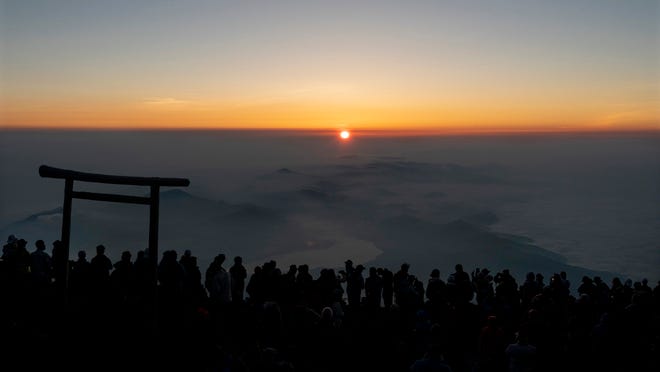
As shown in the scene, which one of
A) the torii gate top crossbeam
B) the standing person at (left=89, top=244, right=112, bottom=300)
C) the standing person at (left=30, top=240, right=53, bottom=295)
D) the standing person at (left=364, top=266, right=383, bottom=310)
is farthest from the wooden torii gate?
the standing person at (left=364, top=266, right=383, bottom=310)

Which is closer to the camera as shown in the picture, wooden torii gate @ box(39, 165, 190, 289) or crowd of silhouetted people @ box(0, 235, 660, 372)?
crowd of silhouetted people @ box(0, 235, 660, 372)

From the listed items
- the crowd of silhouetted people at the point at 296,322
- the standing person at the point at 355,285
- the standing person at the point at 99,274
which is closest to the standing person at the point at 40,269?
the crowd of silhouetted people at the point at 296,322

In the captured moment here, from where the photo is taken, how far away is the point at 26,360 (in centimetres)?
778

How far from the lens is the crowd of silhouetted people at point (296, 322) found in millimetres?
7711

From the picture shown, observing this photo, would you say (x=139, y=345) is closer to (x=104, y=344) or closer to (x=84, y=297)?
(x=104, y=344)

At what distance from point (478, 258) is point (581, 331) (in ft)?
509

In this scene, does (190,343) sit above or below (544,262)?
above

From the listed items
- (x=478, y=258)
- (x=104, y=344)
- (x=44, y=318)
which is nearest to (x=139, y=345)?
(x=104, y=344)

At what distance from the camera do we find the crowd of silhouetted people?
771cm

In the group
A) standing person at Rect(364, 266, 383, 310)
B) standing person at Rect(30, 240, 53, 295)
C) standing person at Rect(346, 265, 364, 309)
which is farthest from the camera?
standing person at Rect(346, 265, 364, 309)

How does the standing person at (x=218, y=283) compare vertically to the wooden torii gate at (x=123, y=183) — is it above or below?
below

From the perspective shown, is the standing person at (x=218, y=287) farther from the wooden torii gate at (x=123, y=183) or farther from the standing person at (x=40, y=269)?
the standing person at (x=40, y=269)

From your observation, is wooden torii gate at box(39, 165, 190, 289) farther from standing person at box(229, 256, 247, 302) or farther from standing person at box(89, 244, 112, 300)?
standing person at box(229, 256, 247, 302)

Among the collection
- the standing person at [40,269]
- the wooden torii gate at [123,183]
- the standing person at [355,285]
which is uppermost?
the wooden torii gate at [123,183]
